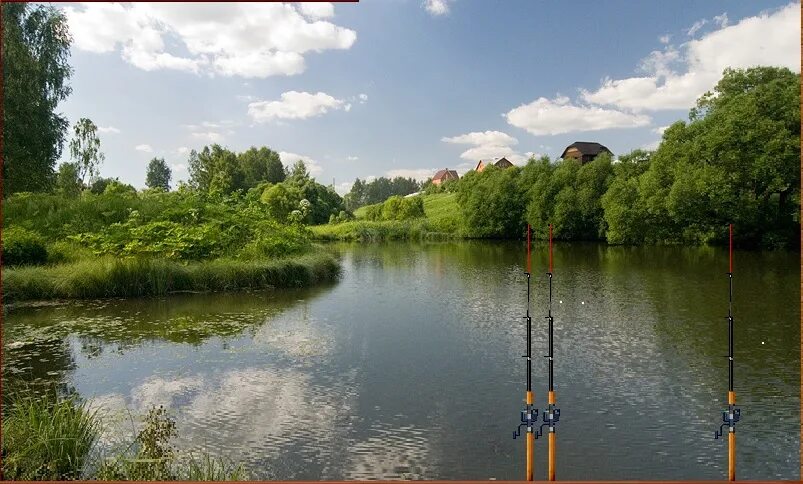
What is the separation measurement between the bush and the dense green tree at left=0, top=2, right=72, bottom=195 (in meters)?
5.52

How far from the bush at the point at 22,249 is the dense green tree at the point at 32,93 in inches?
218

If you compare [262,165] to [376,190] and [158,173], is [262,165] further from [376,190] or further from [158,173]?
[376,190]

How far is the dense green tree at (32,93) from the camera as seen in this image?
23750 millimetres

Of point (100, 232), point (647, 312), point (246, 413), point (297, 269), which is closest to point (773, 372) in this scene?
point (647, 312)

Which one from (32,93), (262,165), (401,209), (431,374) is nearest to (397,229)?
(401,209)

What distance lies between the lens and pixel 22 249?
1881 centimetres

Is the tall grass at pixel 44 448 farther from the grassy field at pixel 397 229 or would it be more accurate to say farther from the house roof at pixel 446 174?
the house roof at pixel 446 174

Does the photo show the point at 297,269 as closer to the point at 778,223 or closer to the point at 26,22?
the point at 26,22

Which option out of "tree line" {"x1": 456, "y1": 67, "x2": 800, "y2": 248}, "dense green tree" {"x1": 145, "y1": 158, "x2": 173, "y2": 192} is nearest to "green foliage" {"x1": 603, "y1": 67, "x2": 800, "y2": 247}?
"tree line" {"x1": 456, "y1": 67, "x2": 800, "y2": 248}

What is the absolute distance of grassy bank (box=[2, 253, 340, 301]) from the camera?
679 inches

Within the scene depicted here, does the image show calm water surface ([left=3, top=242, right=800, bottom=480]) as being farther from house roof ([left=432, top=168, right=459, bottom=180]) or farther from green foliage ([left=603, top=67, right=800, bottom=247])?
house roof ([left=432, top=168, right=459, bottom=180])

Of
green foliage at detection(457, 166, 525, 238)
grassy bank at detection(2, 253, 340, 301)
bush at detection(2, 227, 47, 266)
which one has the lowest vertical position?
grassy bank at detection(2, 253, 340, 301)

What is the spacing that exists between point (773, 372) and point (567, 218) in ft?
128

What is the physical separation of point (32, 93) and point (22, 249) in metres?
9.20
